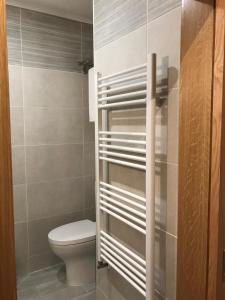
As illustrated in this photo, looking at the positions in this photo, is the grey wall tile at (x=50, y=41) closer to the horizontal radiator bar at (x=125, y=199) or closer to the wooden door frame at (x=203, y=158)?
the horizontal radiator bar at (x=125, y=199)

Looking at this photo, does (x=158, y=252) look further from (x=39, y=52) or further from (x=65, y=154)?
(x=39, y=52)

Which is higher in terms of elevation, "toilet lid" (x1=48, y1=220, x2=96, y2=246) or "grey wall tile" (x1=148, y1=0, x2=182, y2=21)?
"grey wall tile" (x1=148, y1=0, x2=182, y2=21)

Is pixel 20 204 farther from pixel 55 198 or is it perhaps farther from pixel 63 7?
pixel 63 7

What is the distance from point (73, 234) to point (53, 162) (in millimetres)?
754

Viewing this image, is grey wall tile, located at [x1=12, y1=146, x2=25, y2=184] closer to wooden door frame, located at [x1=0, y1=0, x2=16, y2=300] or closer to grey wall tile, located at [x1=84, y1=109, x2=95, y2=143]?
grey wall tile, located at [x1=84, y1=109, x2=95, y2=143]

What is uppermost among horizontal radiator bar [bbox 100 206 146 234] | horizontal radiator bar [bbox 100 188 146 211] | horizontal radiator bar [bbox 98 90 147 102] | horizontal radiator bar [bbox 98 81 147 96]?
horizontal radiator bar [bbox 98 81 147 96]

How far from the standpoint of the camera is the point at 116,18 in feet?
4.81

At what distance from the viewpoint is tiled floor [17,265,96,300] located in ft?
7.55

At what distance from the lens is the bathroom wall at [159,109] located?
3.62 feet

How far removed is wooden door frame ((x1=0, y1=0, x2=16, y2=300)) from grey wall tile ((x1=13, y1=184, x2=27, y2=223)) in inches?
76.7

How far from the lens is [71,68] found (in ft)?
9.05

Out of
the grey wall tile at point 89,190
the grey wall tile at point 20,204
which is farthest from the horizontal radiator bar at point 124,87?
the grey wall tile at point 89,190

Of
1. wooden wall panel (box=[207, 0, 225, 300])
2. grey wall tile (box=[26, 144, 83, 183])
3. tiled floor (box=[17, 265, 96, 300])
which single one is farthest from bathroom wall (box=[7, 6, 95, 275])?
wooden wall panel (box=[207, 0, 225, 300])

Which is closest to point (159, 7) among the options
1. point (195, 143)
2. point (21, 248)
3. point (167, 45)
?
point (167, 45)
